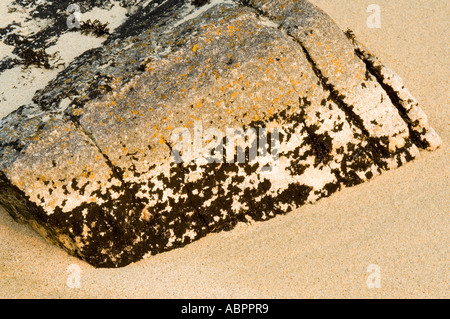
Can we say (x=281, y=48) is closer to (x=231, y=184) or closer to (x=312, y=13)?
(x=312, y=13)

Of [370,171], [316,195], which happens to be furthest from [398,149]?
[316,195]

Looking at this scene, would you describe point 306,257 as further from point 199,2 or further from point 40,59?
point 40,59

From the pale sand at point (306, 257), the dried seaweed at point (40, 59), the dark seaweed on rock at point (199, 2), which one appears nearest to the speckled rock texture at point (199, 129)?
the pale sand at point (306, 257)

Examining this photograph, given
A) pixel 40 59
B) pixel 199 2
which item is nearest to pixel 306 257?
pixel 199 2

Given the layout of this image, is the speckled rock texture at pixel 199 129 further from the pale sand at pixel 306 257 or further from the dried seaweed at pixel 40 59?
the dried seaweed at pixel 40 59

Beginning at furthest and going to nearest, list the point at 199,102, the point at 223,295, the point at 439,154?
1. the point at 439,154
2. the point at 199,102
3. the point at 223,295

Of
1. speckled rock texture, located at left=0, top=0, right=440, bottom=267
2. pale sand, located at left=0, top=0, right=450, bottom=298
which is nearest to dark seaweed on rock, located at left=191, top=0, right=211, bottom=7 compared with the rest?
speckled rock texture, located at left=0, top=0, right=440, bottom=267
